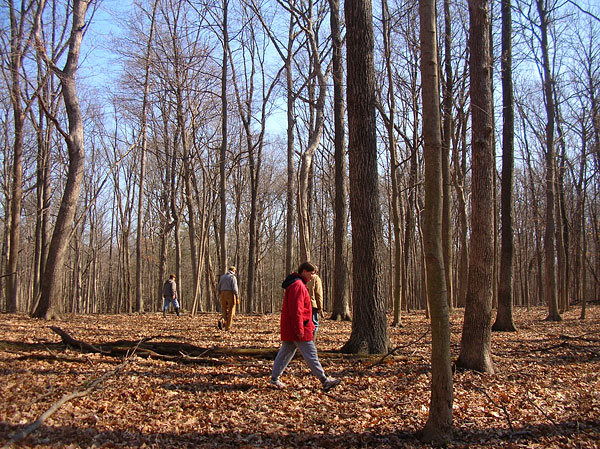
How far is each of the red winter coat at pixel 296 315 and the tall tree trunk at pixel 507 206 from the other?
24.6 ft

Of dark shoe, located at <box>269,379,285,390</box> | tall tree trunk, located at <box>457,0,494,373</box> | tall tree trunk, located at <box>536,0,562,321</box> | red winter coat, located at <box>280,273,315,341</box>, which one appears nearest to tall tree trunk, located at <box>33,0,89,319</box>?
dark shoe, located at <box>269,379,285,390</box>

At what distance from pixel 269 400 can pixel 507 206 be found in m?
8.81

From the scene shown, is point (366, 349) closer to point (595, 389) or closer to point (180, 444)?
point (595, 389)

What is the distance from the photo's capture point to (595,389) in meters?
6.18

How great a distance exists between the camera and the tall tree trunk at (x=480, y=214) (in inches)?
261

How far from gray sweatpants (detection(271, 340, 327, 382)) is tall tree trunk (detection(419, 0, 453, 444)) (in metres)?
1.79

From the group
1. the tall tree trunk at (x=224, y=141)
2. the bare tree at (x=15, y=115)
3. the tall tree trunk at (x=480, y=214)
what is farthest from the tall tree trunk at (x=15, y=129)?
the tall tree trunk at (x=480, y=214)

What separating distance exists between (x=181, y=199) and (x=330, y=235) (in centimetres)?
1306

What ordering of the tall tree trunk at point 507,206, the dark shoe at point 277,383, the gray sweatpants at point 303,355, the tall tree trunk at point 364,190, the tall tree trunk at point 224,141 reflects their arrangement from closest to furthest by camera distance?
the gray sweatpants at point 303,355 < the dark shoe at point 277,383 < the tall tree trunk at point 364,190 < the tall tree trunk at point 507,206 < the tall tree trunk at point 224,141

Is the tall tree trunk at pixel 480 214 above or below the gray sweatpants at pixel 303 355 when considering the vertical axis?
above

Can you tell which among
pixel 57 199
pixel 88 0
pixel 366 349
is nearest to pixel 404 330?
pixel 366 349

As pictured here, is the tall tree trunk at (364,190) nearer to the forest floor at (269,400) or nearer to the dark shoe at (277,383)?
the forest floor at (269,400)

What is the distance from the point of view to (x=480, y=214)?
6824 millimetres

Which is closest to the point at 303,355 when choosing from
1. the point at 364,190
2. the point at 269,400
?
the point at 269,400
